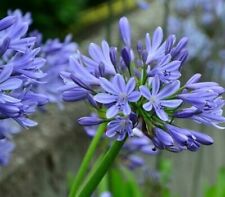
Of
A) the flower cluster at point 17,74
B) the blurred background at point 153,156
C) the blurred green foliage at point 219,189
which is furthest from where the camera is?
the blurred background at point 153,156

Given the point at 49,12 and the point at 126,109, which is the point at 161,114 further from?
the point at 49,12

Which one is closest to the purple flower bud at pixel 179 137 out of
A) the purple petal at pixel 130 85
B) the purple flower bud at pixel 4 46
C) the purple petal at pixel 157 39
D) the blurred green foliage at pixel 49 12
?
the purple petal at pixel 130 85

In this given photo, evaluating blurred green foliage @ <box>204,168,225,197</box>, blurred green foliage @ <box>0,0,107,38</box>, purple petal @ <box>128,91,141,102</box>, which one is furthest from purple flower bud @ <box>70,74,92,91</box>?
blurred green foliage @ <box>0,0,107,38</box>

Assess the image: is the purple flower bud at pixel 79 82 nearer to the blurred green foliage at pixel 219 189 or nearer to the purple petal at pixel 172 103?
the purple petal at pixel 172 103

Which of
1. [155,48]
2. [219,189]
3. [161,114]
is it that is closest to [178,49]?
[155,48]

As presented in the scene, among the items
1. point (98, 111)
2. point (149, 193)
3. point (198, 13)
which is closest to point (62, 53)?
point (98, 111)

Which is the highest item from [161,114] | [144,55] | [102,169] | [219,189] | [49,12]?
[49,12]

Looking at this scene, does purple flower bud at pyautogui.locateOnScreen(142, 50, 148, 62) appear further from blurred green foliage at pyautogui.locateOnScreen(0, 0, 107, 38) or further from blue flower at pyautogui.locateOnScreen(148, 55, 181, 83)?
blurred green foliage at pyautogui.locateOnScreen(0, 0, 107, 38)
